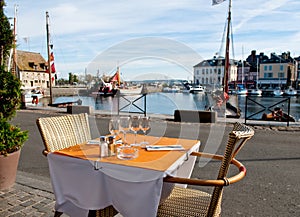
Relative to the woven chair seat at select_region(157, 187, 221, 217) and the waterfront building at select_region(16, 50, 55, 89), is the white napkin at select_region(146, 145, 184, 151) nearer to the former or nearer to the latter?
the woven chair seat at select_region(157, 187, 221, 217)

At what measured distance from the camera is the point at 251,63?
258 feet

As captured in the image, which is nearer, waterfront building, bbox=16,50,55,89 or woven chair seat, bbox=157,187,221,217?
woven chair seat, bbox=157,187,221,217

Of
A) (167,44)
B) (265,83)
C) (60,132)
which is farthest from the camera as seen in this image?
(265,83)

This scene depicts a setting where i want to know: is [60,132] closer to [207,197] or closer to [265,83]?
[207,197]

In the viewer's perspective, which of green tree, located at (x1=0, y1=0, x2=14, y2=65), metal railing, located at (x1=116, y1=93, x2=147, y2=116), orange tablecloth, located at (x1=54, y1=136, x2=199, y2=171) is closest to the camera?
orange tablecloth, located at (x1=54, y1=136, x2=199, y2=171)

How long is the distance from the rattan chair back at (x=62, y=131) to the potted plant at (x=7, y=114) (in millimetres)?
998

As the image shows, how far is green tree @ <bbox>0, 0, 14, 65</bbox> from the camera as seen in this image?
3.45 meters

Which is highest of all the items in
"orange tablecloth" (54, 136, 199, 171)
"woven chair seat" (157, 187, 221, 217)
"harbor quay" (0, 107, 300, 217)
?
"orange tablecloth" (54, 136, 199, 171)

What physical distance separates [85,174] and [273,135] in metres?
6.48

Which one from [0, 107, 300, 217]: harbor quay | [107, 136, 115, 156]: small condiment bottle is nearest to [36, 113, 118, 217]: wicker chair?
[107, 136, 115, 156]: small condiment bottle

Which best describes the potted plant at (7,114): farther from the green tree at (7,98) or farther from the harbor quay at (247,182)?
the harbor quay at (247,182)

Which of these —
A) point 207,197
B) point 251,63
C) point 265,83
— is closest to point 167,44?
point 207,197

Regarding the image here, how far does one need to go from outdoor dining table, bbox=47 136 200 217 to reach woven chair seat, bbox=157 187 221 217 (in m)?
0.08

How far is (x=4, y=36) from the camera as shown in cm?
348
